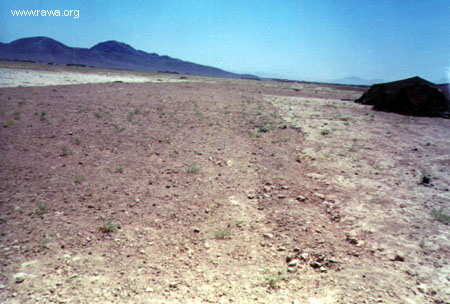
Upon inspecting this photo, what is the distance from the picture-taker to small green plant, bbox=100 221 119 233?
3.96 meters

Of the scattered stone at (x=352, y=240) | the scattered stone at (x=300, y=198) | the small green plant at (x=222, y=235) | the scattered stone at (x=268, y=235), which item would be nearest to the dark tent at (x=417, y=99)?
the scattered stone at (x=300, y=198)

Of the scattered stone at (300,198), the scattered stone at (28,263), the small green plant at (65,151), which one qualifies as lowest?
the scattered stone at (28,263)

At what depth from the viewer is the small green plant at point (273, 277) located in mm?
3045

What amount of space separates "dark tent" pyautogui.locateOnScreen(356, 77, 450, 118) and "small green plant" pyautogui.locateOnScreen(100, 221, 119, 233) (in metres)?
A: 23.0

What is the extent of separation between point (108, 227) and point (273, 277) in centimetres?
251

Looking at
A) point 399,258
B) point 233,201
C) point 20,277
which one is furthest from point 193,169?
point 399,258

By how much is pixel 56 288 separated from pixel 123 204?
2033 millimetres

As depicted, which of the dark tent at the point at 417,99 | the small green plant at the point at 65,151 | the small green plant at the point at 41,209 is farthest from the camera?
the dark tent at the point at 417,99

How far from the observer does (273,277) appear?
124 inches

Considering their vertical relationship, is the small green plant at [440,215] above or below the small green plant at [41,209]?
above

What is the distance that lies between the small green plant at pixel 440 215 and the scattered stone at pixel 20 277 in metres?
6.27

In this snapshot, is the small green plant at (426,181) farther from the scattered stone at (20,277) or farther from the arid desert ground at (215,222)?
the scattered stone at (20,277)

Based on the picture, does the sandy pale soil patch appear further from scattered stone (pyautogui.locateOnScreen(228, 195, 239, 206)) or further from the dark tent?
the dark tent

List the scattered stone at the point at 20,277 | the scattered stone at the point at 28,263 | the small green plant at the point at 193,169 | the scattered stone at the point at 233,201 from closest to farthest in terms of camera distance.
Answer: the scattered stone at the point at 20,277 → the scattered stone at the point at 28,263 → the scattered stone at the point at 233,201 → the small green plant at the point at 193,169
